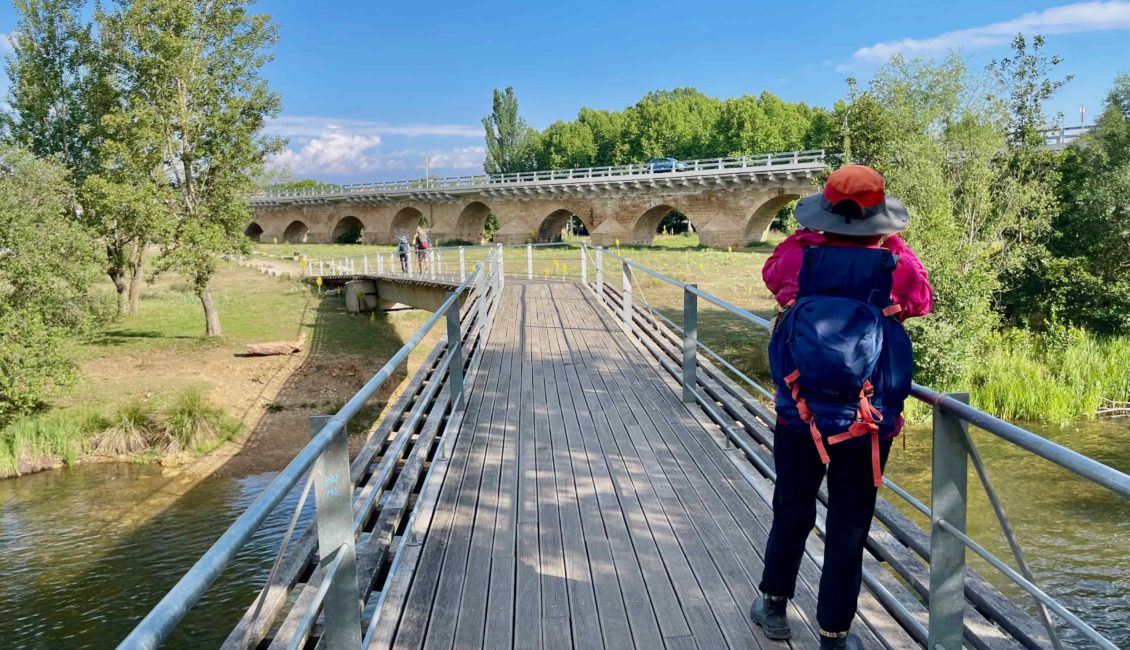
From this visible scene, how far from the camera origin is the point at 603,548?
352 centimetres

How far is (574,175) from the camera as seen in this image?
51.7 meters

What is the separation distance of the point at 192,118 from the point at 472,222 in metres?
39.6

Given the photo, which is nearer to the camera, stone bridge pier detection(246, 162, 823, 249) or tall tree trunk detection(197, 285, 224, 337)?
tall tree trunk detection(197, 285, 224, 337)

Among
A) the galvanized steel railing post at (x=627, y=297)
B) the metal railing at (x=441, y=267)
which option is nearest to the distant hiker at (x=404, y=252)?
the metal railing at (x=441, y=267)

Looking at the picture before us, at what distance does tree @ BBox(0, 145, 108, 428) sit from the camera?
13.6 metres

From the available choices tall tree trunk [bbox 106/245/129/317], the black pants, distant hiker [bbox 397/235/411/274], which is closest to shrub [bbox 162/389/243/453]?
tall tree trunk [bbox 106/245/129/317]

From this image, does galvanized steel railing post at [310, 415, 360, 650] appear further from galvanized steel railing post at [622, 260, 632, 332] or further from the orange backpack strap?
galvanized steel railing post at [622, 260, 632, 332]

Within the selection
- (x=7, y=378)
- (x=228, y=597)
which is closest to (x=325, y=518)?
(x=228, y=597)

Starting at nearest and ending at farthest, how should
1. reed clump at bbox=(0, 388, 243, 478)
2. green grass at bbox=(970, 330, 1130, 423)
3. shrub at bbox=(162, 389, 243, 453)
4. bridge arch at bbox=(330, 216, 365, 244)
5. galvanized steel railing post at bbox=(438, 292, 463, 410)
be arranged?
1. galvanized steel railing post at bbox=(438, 292, 463, 410)
2. reed clump at bbox=(0, 388, 243, 478)
3. shrub at bbox=(162, 389, 243, 453)
4. green grass at bbox=(970, 330, 1130, 423)
5. bridge arch at bbox=(330, 216, 365, 244)

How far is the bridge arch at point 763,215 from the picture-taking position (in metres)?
40.7

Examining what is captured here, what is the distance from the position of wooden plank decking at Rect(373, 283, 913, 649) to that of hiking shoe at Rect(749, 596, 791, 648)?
40 millimetres

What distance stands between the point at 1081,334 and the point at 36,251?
21.5 meters

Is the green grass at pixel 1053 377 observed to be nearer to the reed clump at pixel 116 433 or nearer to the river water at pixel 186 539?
the river water at pixel 186 539

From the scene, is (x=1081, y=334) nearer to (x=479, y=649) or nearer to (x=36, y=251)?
(x=479, y=649)
